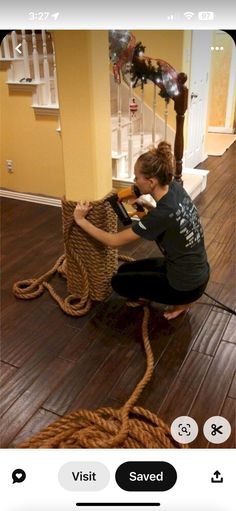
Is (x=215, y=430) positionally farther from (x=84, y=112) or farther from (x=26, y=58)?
(x=26, y=58)

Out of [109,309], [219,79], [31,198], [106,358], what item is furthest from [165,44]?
[106,358]

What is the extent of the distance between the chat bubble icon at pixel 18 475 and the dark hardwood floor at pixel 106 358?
0.43 metres

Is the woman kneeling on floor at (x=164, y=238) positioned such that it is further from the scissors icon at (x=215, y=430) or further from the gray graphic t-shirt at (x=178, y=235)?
the scissors icon at (x=215, y=430)

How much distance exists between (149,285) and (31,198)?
1.49 metres

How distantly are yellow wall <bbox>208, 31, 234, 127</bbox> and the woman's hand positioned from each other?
2913 millimetres

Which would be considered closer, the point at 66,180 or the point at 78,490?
the point at 78,490

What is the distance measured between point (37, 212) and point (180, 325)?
136 cm

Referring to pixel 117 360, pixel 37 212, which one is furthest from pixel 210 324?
pixel 37 212

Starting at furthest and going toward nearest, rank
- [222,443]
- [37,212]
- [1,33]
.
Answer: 1. [37,212]
2. [222,443]
3. [1,33]

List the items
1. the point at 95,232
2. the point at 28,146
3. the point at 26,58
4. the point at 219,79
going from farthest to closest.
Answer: the point at 219,79, the point at 28,146, the point at 26,58, the point at 95,232

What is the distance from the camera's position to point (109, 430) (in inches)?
38.8

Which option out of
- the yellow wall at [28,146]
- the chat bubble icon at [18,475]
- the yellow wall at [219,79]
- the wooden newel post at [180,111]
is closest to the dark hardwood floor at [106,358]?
the chat bubble icon at [18,475]

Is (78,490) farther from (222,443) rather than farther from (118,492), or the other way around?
(222,443)

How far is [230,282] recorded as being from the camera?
5.72 ft
